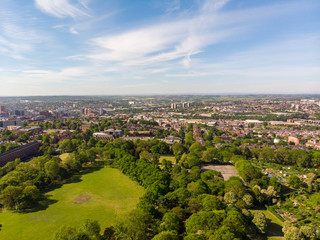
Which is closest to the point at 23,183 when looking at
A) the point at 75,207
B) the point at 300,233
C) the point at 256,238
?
the point at 75,207

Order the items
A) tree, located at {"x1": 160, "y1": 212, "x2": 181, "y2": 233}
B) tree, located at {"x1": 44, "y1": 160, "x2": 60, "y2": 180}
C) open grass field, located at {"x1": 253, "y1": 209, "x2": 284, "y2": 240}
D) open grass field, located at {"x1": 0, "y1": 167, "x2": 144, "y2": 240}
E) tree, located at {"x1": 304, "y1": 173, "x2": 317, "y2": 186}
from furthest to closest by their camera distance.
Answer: tree, located at {"x1": 44, "y1": 160, "x2": 60, "y2": 180}
tree, located at {"x1": 304, "y1": 173, "x2": 317, "y2": 186}
open grass field, located at {"x1": 0, "y1": 167, "x2": 144, "y2": 240}
open grass field, located at {"x1": 253, "y1": 209, "x2": 284, "y2": 240}
tree, located at {"x1": 160, "y1": 212, "x2": 181, "y2": 233}

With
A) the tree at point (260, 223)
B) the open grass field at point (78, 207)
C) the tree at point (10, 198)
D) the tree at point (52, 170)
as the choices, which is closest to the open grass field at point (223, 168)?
the tree at point (260, 223)

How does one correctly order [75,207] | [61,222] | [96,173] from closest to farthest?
[61,222]
[75,207]
[96,173]

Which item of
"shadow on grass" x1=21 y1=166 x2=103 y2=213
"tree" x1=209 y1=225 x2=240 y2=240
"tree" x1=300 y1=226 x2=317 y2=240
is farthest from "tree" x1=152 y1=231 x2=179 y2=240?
"shadow on grass" x1=21 y1=166 x2=103 y2=213

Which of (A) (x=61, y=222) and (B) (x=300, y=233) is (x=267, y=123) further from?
(A) (x=61, y=222)

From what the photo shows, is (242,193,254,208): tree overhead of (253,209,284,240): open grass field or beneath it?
overhead

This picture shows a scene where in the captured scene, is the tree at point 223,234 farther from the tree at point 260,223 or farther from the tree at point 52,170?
the tree at point 52,170

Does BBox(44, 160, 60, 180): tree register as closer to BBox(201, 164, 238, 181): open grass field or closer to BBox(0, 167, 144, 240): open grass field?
BBox(0, 167, 144, 240): open grass field

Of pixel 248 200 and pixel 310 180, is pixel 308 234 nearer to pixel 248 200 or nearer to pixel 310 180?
pixel 248 200
